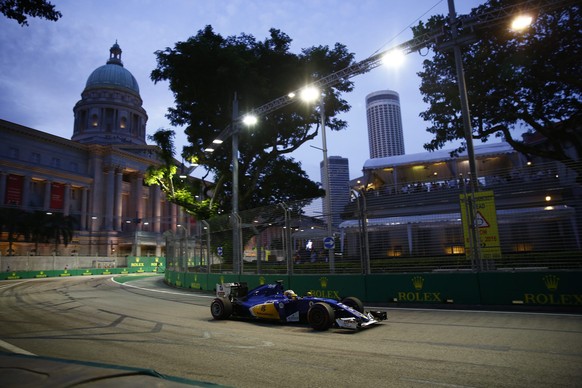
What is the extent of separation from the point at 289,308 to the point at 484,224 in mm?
6681

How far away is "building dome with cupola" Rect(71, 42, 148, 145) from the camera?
100 m

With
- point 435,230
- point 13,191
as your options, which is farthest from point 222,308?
point 13,191

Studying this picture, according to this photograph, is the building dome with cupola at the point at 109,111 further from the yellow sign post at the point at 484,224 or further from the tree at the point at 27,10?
the yellow sign post at the point at 484,224

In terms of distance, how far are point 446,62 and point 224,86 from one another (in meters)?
15.5

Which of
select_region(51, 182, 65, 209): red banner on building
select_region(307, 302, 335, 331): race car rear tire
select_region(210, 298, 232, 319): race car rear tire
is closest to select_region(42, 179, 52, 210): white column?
select_region(51, 182, 65, 209): red banner on building

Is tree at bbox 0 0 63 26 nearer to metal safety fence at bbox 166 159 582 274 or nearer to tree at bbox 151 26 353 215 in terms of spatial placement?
metal safety fence at bbox 166 159 582 274

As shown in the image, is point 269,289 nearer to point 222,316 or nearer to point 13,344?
point 222,316

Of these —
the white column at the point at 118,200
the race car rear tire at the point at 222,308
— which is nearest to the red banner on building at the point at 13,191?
the white column at the point at 118,200

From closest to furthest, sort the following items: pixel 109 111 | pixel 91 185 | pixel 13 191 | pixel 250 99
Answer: pixel 250 99 < pixel 13 191 < pixel 91 185 < pixel 109 111

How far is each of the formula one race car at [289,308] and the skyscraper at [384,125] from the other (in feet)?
559

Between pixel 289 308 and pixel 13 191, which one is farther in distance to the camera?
pixel 13 191

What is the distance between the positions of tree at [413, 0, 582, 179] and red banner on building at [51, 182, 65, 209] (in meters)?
69.8

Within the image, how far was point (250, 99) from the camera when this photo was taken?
28.6 metres

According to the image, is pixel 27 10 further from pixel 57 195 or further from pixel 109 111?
pixel 109 111
